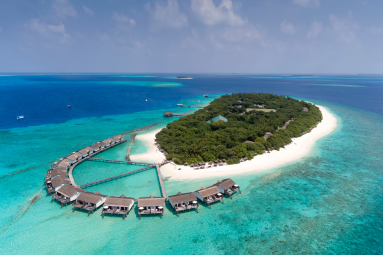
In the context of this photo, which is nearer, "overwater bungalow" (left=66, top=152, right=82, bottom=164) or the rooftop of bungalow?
the rooftop of bungalow

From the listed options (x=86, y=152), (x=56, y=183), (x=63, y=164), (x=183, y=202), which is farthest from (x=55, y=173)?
(x=183, y=202)

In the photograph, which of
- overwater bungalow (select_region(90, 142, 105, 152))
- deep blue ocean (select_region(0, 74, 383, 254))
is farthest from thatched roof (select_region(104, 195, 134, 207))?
overwater bungalow (select_region(90, 142, 105, 152))

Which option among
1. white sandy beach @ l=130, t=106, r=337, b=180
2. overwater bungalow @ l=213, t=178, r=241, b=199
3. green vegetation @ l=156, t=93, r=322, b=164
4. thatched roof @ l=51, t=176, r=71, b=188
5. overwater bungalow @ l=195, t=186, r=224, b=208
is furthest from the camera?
green vegetation @ l=156, t=93, r=322, b=164

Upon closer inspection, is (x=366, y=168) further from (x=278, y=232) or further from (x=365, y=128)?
(x=365, y=128)

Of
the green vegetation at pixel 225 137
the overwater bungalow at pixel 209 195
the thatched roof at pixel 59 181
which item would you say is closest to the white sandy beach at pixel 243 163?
the green vegetation at pixel 225 137

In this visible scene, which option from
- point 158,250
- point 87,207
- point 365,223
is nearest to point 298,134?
point 365,223

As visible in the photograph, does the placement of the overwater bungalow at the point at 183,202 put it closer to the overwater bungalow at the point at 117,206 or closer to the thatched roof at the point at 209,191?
the thatched roof at the point at 209,191

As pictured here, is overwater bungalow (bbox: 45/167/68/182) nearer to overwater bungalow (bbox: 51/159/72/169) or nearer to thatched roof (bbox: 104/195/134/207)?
overwater bungalow (bbox: 51/159/72/169)
